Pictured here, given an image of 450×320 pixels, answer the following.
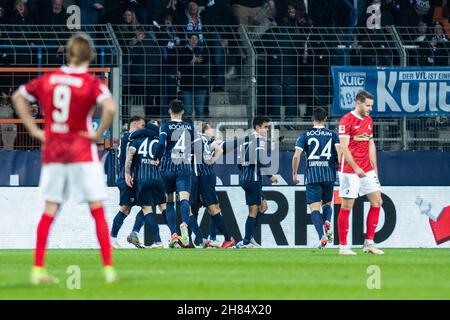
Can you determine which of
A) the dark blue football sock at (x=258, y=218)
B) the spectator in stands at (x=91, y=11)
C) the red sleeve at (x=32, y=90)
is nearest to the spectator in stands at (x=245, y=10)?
the spectator in stands at (x=91, y=11)

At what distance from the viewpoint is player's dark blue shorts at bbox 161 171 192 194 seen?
1927 centimetres

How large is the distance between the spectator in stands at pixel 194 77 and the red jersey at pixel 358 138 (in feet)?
15.4

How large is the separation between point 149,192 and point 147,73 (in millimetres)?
2041

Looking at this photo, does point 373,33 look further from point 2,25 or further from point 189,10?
point 2,25

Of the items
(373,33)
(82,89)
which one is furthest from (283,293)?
(373,33)

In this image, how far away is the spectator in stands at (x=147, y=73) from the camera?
66.8 ft

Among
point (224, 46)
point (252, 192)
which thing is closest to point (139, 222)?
point (252, 192)

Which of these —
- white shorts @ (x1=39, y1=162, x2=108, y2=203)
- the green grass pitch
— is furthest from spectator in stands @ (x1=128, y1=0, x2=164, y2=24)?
white shorts @ (x1=39, y1=162, x2=108, y2=203)

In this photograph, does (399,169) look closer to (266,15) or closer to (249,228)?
(249,228)

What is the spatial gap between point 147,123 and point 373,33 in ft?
13.7

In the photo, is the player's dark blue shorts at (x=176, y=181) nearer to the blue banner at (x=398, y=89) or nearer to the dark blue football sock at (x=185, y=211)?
the dark blue football sock at (x=185, y=211)

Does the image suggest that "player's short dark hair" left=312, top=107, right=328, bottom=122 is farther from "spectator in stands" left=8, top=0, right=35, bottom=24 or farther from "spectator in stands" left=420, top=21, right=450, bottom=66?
"spectator in stands" left=8, top=0, right=35, bottom=24

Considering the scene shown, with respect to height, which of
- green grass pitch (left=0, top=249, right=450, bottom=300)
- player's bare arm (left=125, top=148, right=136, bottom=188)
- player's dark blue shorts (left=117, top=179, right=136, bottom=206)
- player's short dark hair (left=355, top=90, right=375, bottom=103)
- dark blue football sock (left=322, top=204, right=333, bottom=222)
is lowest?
green grass pitch (left=0, top=249, right=450, bottom=300)

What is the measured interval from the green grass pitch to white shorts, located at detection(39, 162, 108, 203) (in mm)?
749
